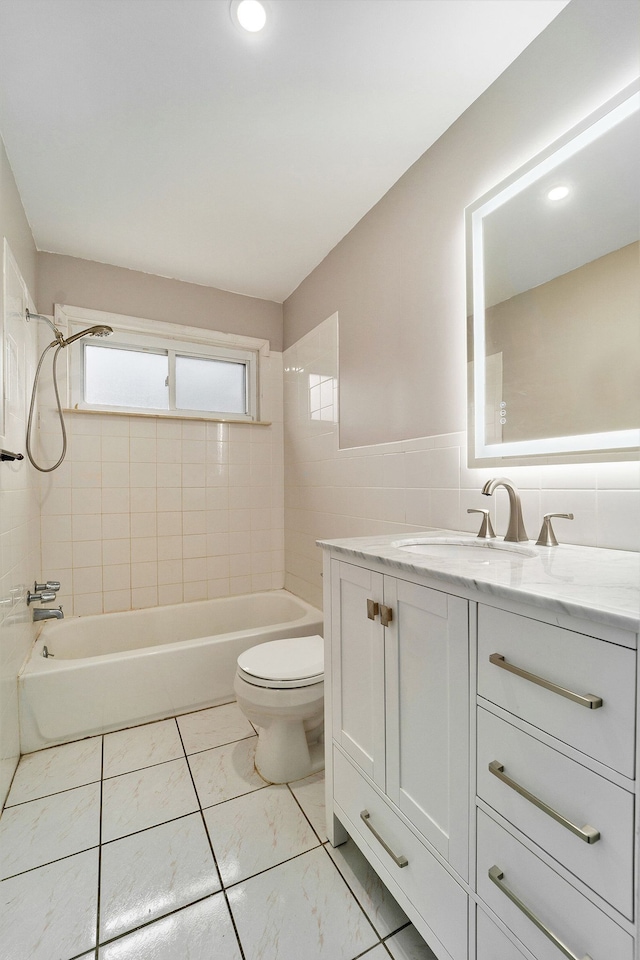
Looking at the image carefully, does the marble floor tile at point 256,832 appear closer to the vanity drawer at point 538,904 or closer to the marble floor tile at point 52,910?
the marble floor tile at point 52,910

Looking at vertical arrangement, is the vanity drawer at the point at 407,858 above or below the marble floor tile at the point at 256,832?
above

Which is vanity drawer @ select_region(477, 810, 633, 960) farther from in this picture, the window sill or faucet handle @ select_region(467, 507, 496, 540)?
the window sill

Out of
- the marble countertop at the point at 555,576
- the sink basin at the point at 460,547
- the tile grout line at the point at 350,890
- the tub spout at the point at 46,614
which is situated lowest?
the tile grout line at the point at 350,890

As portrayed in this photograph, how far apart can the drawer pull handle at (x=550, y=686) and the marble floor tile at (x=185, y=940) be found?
37.7 inches

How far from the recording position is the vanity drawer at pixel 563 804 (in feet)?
1.79

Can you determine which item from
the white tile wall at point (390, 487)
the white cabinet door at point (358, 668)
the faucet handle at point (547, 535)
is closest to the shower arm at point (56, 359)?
the white tile wall at point (390, 487)

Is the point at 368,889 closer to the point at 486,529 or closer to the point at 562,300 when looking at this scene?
the point at 486,529

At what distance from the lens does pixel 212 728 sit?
1.94m

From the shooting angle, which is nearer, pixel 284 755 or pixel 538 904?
pixel 538 904

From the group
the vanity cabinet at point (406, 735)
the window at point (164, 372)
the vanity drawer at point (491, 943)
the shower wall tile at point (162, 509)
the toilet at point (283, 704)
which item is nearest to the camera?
the vanity drawer at point (491, 943)

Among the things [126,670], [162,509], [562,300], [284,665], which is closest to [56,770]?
[126,670]

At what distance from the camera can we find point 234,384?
2992mm

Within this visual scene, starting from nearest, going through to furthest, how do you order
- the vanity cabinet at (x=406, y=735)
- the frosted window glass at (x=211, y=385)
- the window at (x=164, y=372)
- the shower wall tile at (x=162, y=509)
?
the vanity cabinet at (x=406, y=735) → the shower wall tile at (x=162, y=509) → the window at (x=164, y=372) → the frosted window glass at (x=211, y=385)

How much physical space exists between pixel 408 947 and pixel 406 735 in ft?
1.72
